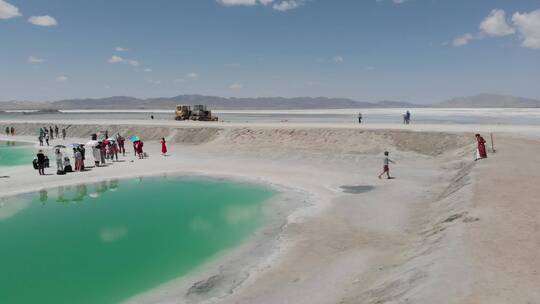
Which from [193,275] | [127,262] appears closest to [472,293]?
[193,275]

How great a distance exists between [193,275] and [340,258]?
437 cm

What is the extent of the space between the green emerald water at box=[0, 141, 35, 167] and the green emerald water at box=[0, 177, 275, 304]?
48.1 ft

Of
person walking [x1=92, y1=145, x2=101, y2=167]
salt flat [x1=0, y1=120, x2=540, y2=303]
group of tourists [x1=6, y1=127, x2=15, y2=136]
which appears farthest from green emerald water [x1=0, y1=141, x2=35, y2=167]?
group of tourists [x1=6, y1=127, x2=15, y2=136]

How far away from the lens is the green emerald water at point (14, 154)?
116 ft

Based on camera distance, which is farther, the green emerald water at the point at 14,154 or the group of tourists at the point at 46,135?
the group of tourists at the point at 46,135

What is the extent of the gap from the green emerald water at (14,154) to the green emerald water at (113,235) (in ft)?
48.1

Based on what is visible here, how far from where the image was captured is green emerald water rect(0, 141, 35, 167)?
116 feet

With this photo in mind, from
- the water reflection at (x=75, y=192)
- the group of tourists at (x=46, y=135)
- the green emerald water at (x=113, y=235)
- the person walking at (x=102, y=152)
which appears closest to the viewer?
the green emerald water at (x=113, y=235)

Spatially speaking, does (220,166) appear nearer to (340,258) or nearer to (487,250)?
(340,258)

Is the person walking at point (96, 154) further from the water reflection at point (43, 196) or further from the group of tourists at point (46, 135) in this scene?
the group of tourists at point (46, 135)

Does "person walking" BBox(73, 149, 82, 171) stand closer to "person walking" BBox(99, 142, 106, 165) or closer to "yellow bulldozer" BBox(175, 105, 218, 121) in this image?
"person walking" BBox(99, 142, 106, 165)

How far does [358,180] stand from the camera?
79.8 feet

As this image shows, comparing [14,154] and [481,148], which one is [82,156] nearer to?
[14,154]

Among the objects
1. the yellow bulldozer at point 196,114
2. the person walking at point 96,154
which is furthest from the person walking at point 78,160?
the yellow bulldozer at point 196,114
